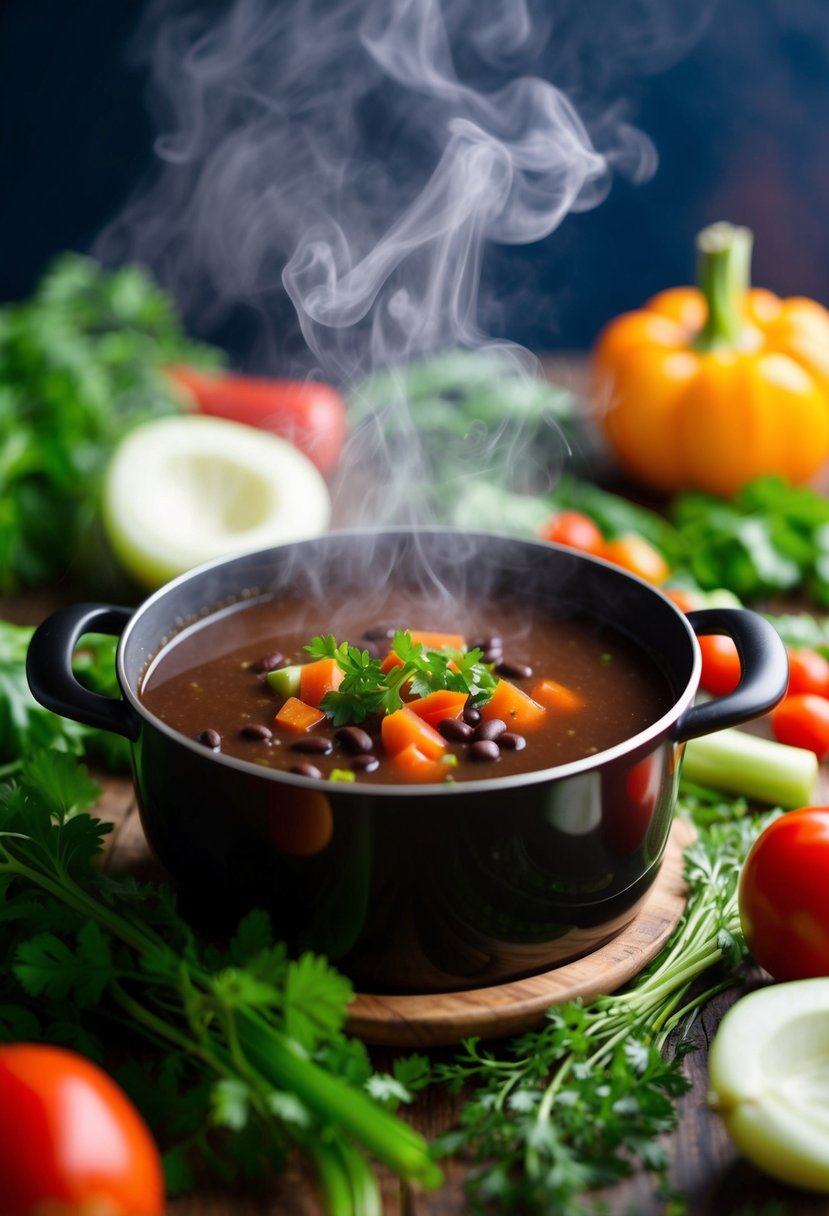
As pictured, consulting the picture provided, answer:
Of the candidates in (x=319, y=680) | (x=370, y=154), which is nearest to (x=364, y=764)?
(x=319, y=680)

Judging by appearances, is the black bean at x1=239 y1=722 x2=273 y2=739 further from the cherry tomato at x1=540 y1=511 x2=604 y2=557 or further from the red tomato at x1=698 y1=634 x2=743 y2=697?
the cherry tomato at x1=540 y1=511 x2=604 y2=557

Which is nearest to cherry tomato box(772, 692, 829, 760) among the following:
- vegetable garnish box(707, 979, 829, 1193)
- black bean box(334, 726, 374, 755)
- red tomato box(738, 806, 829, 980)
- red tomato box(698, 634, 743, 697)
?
red tomato box(698, 634, 743, 697)

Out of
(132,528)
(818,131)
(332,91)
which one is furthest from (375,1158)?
(818,131)

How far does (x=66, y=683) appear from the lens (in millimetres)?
2441

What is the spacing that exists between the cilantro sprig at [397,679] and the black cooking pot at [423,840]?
406 mm

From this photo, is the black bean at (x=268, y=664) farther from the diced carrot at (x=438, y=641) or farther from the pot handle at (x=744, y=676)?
the pot handle at (x=744, y=676)

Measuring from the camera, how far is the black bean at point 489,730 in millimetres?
2465

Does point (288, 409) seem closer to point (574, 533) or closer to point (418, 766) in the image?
point (574, 533)

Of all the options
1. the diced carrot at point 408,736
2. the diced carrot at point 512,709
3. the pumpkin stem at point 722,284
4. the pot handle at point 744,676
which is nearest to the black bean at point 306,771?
the diced carrot at point 408,736

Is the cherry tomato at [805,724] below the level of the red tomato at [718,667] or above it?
above

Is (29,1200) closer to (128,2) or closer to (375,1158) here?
(375,1158)

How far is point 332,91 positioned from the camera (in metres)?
6.33

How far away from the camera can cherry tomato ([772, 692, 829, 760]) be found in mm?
3289

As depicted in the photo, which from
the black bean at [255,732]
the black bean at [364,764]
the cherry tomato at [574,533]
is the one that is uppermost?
the black bean at [364,764]
